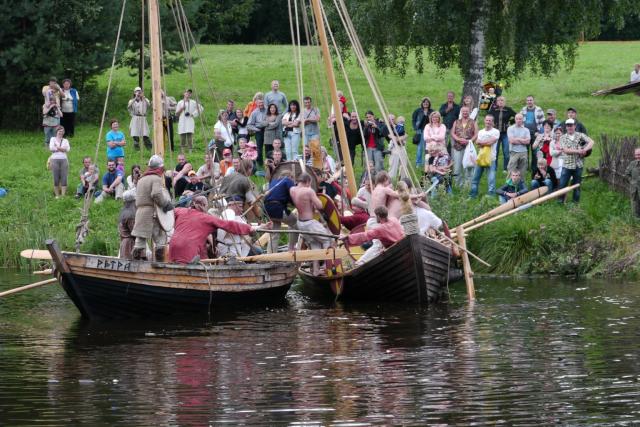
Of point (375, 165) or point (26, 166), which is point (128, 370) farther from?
point (26, 166)

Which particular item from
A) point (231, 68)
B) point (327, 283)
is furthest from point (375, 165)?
point (231, 68)

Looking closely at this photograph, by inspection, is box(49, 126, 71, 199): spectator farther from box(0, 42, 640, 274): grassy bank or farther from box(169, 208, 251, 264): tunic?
box(169, 208, 251, 264): tunic

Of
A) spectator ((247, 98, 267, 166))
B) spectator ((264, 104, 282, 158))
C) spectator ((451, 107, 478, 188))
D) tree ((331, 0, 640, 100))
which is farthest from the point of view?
tree ((331, 0, 640, 100))

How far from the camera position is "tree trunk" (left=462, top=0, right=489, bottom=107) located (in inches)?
1371

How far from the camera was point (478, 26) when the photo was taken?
34.9 meters

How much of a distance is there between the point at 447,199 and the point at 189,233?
23.9ft

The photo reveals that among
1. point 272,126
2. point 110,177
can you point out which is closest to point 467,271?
point 272,126

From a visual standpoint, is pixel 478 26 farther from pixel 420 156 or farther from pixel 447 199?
pixel 447 199

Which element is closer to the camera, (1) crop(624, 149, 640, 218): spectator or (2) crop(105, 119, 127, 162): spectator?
(1) crop(624, 149, 640, 218): spectator

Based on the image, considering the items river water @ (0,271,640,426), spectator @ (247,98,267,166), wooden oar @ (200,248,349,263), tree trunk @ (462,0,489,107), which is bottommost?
river water @ (0,271,640,426)

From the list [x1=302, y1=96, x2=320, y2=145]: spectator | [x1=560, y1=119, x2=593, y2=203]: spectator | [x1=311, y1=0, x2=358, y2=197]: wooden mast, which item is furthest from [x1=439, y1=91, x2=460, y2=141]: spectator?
[x1=311, y1=0, x2=358, y2=197]: wooden mast

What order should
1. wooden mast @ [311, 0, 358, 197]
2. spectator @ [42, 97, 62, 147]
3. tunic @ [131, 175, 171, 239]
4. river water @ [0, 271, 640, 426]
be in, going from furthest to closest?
spectator @ [42, 97, 62, 147], wooden mast @ [311, 0, 358, 197], tunic @ [131, 175, 171, 239], river water @ [0, 271, 640, 426]

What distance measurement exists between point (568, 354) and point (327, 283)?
6.82m

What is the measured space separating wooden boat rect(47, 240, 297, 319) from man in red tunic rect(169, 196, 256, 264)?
0.45 meters
